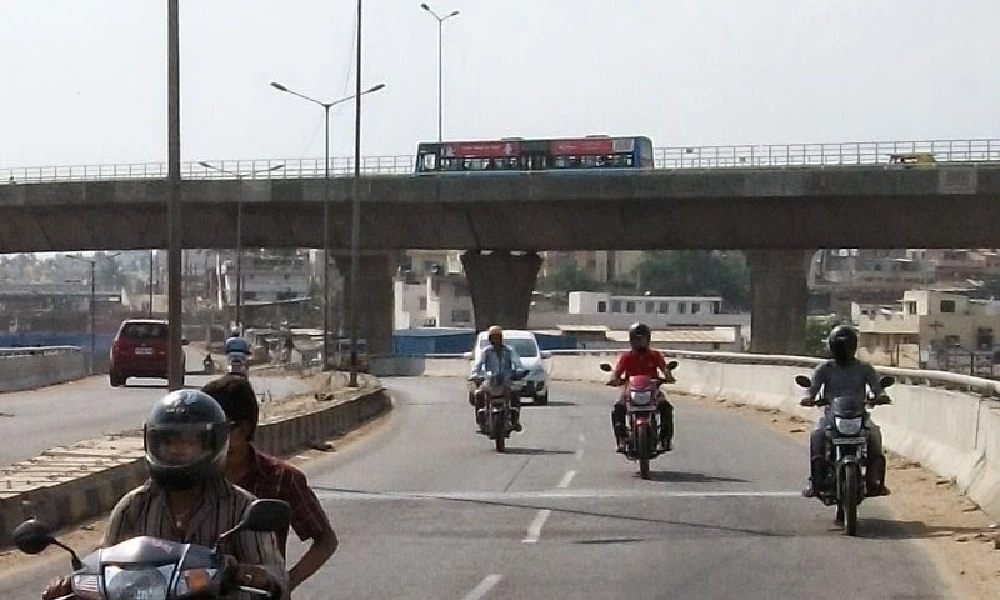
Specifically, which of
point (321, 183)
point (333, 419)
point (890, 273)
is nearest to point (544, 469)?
point (333, 419)

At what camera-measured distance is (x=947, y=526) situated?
49.1ft

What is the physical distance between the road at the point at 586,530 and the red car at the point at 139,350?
21766mm

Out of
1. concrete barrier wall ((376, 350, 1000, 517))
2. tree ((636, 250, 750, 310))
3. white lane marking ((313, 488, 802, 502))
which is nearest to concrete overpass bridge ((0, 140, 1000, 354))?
concrete barrier wall ((376, 350, 1000, 517))

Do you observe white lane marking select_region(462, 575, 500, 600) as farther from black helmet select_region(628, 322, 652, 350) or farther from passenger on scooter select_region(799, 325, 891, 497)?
black helmet select_region(628, 322, 652, 350)

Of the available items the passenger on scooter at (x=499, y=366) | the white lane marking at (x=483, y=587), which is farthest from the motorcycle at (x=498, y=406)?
the white lane marking at (x=483, y=587)

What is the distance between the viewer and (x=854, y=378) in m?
15.0

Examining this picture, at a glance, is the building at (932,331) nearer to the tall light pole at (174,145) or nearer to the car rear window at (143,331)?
the car rear window at (143,331)

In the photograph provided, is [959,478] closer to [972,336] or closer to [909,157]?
[909,157]

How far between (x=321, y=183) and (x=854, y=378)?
5325 cm

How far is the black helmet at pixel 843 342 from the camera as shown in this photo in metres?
14.9

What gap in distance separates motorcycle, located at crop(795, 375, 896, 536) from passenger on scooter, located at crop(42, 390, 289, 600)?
9.42 m

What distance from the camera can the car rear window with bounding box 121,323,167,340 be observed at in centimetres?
4538

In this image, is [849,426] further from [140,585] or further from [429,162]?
[429,162]

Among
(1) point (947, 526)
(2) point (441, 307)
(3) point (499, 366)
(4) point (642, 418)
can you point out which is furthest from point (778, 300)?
(2) point (441, 307)
